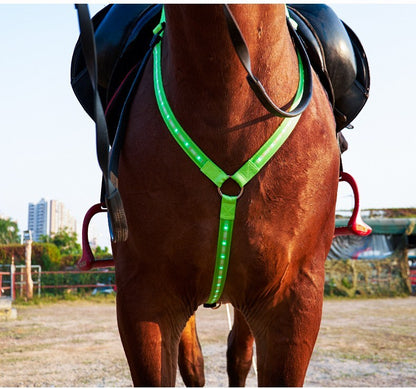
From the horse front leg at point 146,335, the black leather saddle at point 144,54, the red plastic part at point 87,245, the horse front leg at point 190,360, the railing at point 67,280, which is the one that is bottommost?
the railing at point 67,280

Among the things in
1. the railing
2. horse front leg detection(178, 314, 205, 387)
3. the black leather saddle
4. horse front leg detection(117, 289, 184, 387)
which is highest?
the black leather saddle

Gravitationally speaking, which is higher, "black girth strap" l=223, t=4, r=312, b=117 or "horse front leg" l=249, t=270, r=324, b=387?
"black girth strap" l=223, t=4, r=312, b=117

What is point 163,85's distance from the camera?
210 centimetres

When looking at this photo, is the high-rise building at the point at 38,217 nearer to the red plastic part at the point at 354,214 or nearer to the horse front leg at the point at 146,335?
the red plastic part at the point at 354,214

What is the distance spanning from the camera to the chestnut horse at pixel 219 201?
→ 1926 mm

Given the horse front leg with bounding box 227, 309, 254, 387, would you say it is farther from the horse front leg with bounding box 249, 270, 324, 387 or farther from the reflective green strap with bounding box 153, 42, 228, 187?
the reflective green strap with bounding box 153, 42, 228, 187

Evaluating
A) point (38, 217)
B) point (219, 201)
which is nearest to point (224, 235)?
point (219, 201)

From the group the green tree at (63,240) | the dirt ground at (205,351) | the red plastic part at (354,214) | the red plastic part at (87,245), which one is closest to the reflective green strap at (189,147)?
the red plastic part at (87,245)

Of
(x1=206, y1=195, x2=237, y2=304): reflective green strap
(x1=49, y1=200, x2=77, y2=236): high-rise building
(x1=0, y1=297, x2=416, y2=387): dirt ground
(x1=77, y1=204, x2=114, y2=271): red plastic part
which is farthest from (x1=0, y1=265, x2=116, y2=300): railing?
(x1=49, y1=200, x2=77, y2=236): high-rise building

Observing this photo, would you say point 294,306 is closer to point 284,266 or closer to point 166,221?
point 284,266

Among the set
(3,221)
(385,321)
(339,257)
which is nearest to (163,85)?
(385,321)

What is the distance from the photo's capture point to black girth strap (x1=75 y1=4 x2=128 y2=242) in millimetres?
1587

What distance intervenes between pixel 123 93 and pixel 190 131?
681 millimetres

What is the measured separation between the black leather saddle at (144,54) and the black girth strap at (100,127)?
872mm
